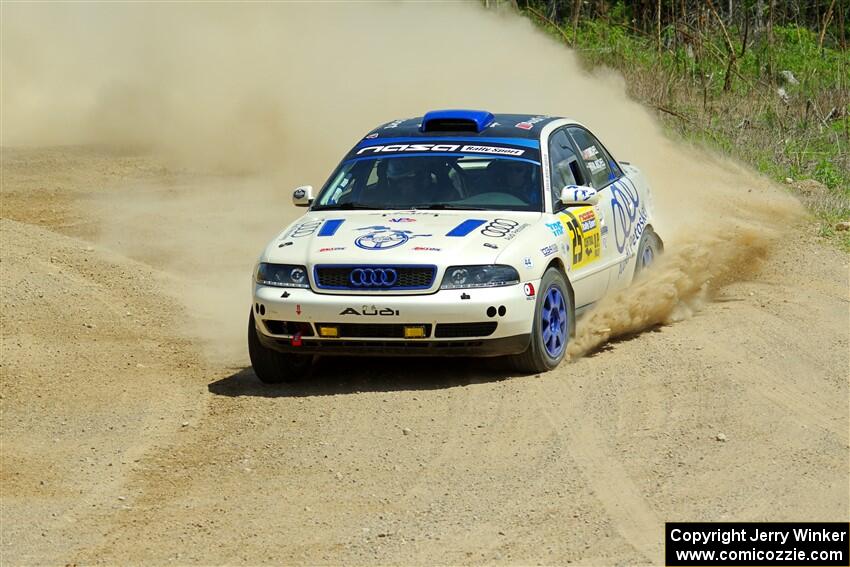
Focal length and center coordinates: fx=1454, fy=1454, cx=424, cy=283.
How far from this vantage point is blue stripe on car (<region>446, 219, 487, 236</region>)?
8836 millimetres

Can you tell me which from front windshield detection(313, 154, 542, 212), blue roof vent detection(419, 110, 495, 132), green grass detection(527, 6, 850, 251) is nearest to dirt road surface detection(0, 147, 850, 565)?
front windshield detection(313, 154, 542, 212)

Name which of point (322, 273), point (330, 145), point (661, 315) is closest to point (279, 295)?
point (322, 273)

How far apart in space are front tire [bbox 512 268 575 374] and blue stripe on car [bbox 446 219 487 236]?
20.8 inches

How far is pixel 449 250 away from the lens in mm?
8562

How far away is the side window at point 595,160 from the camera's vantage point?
10398 millimetres

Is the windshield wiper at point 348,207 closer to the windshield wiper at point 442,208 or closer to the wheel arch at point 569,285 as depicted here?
Answer: the windshield wiper at point 442,208

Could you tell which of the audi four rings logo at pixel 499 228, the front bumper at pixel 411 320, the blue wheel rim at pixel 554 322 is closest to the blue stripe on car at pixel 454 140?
the audi four rings logo at pixel 499 228

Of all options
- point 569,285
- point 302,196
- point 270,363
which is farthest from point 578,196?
point 270,363

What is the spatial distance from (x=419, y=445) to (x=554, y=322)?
1806 mm

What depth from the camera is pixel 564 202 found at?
9328 mm

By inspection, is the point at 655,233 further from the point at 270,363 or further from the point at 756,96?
the point at 756,96

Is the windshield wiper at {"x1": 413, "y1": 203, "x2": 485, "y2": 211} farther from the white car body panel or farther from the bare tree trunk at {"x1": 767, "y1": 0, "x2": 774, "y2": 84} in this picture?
the bare tree trunk at {"x1": 767, "y1": 0, "x2": 774, "y2": 84}

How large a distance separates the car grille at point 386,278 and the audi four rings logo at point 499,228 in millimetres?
575

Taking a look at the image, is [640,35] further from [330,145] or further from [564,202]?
[564,202]
